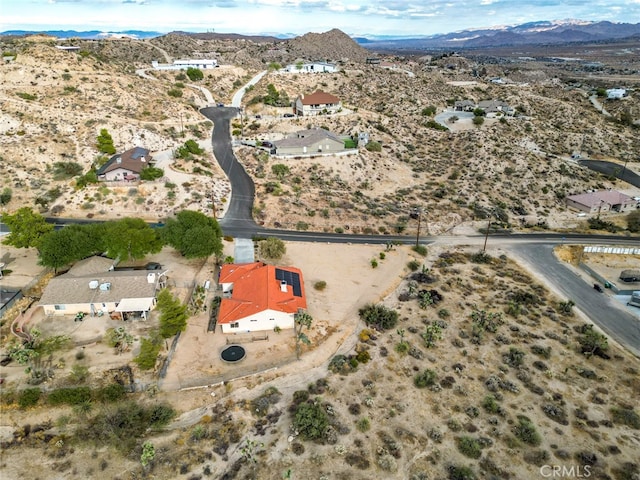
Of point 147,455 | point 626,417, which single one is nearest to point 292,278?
point 147,455

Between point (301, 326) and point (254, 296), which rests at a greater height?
point (254, 296)

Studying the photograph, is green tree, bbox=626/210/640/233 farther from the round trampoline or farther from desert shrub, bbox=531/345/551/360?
the round trampoline

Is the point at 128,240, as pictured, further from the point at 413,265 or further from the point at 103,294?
the point at 413,265

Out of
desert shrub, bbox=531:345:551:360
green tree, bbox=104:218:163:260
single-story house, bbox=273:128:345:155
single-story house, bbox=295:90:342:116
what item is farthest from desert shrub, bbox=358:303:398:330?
single-story house, bbox=295:90:342:116

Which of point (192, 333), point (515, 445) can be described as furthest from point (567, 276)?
point (192, 333)

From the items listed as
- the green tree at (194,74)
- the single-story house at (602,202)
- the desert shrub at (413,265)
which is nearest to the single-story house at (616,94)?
the single-story house at (602,202)

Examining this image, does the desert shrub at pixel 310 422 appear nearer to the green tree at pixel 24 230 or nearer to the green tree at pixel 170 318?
the green tree at pixel 170 318
